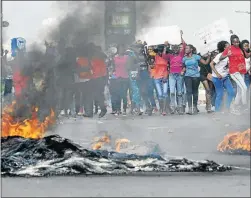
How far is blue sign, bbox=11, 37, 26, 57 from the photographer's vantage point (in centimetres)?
1219

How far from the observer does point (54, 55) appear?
487 inches

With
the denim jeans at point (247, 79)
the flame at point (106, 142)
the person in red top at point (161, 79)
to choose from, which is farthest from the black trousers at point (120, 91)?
the flame at point (106, 142)

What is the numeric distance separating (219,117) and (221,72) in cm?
96

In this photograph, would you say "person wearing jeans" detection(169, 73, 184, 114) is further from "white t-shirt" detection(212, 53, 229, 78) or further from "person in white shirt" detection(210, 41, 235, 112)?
"white t-shirt" detection(212, 53, 229, 78)

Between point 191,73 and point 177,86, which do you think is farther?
point 177,86

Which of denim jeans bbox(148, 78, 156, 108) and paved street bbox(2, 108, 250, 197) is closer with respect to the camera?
paved street bbox(2, 108, 250, 197)

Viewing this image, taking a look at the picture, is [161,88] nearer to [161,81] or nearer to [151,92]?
[161,81]

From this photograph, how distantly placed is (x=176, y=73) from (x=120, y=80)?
3.77ft

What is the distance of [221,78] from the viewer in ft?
49.3

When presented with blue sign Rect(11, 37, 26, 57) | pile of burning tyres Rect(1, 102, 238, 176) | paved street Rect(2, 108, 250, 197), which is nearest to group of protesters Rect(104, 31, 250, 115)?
paved street Rect(2, 108, 250, 197)

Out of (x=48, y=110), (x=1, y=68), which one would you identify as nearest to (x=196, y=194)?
(x=48, y=110)

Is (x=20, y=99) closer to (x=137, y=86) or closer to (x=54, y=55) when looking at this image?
(x=54, y=55)

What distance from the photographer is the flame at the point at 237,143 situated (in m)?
9.87

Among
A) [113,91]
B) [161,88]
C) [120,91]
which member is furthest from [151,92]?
[113,91]
